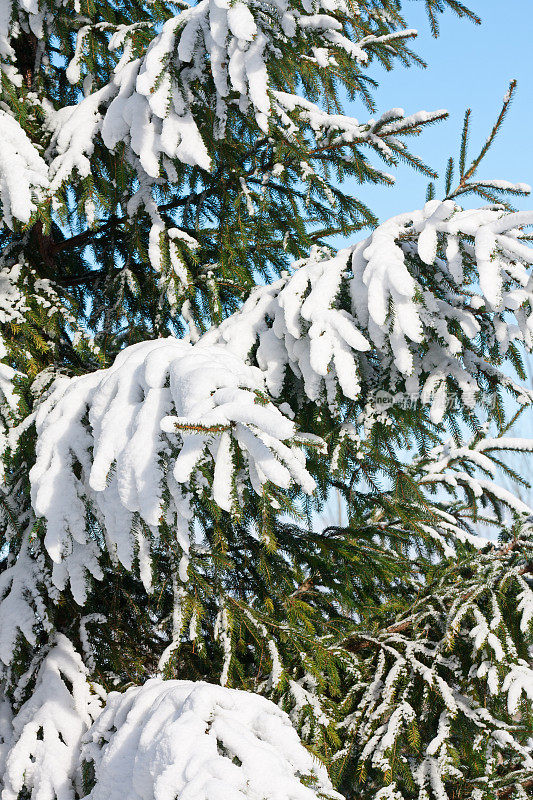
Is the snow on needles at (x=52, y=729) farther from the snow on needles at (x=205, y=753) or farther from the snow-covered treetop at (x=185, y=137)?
the snow-covered treetop at (x=185, y=137)

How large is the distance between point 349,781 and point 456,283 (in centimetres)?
201

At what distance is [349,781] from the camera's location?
2.49m

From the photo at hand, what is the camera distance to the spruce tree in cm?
175

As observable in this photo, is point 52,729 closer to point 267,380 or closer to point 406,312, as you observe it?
point 267,380

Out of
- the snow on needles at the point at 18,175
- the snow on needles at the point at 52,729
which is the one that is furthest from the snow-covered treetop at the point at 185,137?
the snow on needles at the point at 52,729

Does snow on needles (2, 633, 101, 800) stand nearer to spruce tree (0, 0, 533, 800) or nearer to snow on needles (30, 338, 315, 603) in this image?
spruce tree (0, 0, 533, 800)

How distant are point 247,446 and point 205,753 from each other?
0.75m

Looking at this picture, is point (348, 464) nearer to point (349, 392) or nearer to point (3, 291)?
point (349, 392)

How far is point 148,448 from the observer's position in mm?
1718

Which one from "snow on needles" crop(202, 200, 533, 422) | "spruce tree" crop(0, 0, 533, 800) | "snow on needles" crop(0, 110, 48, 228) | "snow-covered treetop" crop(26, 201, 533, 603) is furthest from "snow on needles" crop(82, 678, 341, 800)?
"snow on needles" crop(0, 110, 48, 228)

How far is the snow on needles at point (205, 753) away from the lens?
1.43 meters

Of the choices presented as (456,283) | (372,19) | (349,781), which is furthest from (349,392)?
(372,19)

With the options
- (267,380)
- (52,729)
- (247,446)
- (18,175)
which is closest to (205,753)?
(247,446)

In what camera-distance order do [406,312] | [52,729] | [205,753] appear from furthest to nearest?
[52,729]
[406,312]
[205,753]
